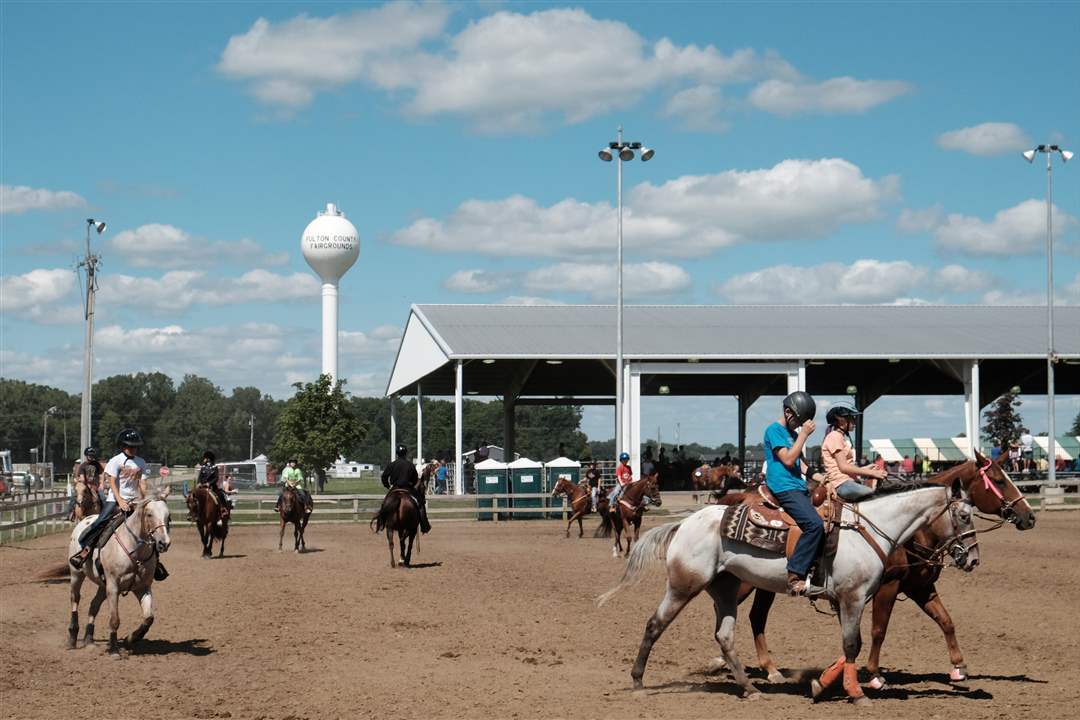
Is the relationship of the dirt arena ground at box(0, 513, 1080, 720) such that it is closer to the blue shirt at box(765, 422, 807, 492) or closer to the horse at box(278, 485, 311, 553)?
the blue shirt at box(765, 422, 807, 492)

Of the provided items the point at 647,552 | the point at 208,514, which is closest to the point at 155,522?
the point at 647,552

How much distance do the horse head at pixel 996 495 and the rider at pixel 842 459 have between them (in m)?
0.83

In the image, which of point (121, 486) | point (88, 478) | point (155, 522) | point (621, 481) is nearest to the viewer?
point (155, 522)

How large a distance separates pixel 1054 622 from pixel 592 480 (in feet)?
61.3

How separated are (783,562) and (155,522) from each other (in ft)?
21.9

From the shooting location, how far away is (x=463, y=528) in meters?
37.3

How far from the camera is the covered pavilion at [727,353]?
48.4 m

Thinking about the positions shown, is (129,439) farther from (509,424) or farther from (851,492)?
(509,424)

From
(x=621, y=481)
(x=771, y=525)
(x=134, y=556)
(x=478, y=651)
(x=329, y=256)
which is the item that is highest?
(x=329, y=256)

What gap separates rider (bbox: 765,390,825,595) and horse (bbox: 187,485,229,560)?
18.2 m

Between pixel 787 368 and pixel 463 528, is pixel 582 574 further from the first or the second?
pixel 787 368

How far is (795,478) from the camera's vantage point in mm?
10555

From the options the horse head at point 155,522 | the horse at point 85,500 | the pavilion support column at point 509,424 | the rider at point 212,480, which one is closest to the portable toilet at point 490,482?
the rider at point 212,480

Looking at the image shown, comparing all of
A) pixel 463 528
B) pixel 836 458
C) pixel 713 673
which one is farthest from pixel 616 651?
pixel 463 528
